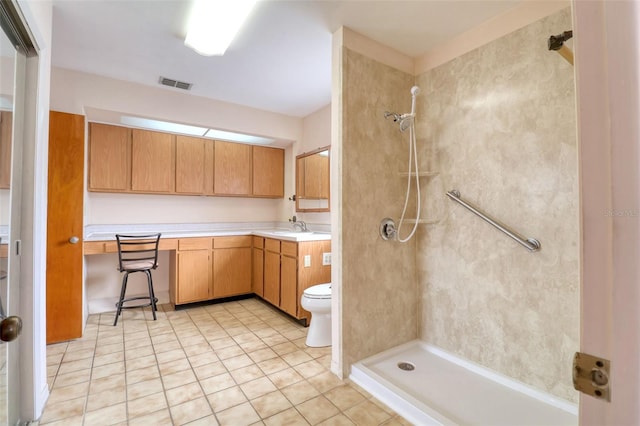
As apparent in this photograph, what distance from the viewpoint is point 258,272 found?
354 centimetres

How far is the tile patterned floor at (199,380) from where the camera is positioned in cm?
156

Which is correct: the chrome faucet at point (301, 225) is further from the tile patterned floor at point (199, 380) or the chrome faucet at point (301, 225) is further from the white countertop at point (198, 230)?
the tile patterned floor at point (199, 380)

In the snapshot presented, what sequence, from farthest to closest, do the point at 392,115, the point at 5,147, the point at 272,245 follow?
the point at 272,245 → the point at 392,115 → the point at 5,147

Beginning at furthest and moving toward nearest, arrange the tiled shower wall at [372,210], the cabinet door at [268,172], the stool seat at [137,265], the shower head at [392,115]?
the cabinet door at [268,172] → the stool seat at [137,265] → the shower head at [392,115] → the tiled shower wall at [372,210]

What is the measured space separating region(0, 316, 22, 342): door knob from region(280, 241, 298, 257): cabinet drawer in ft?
6.88

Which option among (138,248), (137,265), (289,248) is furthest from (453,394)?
(138,248)

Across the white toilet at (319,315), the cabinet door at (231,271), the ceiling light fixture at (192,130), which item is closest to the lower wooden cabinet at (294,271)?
the white toilet at (319,315)

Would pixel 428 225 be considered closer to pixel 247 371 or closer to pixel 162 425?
pixel 247 371

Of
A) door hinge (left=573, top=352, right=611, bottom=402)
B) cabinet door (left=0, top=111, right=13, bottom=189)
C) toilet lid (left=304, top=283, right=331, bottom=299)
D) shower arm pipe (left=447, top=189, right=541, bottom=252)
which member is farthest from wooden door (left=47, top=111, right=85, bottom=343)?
door hinge (left=573, top=352, right=611, bottom=402)

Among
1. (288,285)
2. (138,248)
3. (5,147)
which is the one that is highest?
(5,147)

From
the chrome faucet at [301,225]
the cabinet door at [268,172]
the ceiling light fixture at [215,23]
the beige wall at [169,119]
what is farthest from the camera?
the cabinet door at [268,172]

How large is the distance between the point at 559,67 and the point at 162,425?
2.87 m

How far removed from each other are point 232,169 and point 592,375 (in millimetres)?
3915

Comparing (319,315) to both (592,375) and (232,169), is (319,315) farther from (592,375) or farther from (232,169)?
(232,169)
